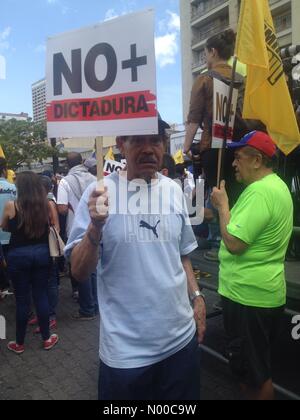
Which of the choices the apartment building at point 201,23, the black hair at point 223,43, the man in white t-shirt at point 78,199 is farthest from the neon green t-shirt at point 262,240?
the apartment building at point 201,23

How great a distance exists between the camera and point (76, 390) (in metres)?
3.46

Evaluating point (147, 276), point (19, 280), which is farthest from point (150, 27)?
point (19, 280)

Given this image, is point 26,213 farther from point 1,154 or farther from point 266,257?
point 266,257

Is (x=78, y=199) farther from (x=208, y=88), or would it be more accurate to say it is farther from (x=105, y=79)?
(x=105, y=79)

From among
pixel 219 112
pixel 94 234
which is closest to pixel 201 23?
pixel 219 112

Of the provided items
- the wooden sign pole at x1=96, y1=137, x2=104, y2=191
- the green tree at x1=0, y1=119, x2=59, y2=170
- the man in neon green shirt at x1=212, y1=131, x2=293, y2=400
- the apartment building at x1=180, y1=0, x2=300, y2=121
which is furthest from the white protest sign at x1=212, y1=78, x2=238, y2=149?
the apartment building at x1=180, y1=0, x2=300, y2=121

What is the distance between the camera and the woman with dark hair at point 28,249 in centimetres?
418

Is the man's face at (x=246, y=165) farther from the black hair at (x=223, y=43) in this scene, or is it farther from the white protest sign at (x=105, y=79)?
the black hair at (x=223, y=43)

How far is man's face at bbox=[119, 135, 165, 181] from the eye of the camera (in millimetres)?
2002

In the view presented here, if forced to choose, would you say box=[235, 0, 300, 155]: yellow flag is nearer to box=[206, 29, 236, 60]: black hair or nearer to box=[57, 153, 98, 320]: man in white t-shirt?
box=[206, 29, 236, 60]: black hair

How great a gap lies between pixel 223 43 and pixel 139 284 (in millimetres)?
2666
